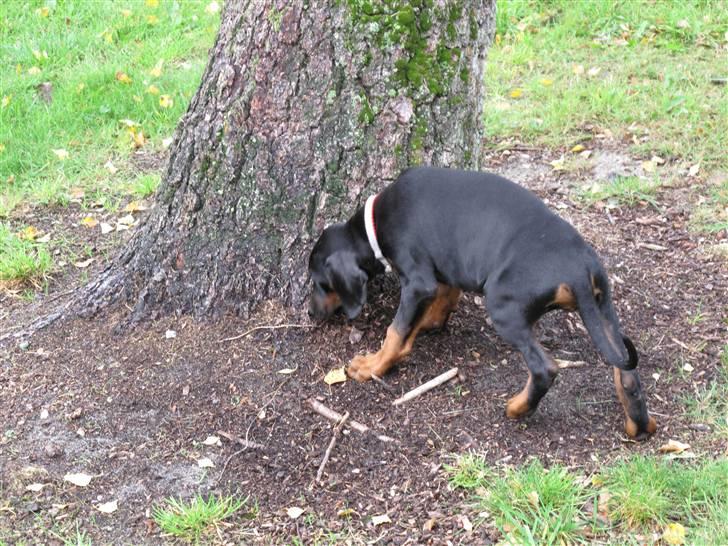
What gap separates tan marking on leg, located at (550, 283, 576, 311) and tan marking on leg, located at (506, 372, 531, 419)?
35 cm

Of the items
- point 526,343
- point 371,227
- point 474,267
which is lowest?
point 526,343

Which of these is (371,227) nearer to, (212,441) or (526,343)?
(526,343)

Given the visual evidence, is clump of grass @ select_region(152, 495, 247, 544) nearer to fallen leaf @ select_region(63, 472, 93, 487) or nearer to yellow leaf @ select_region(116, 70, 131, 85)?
fallen leaf @ select_region(63, 472, 93, 487)

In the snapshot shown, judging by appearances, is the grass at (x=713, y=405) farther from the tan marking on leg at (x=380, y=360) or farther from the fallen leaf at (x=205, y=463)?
the fallen leaf at (x=205, y=463)

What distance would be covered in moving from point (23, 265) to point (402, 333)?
241cm

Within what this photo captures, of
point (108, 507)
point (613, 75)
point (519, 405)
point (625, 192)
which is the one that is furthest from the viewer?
point (613, 75)

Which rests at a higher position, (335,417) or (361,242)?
(361,242)

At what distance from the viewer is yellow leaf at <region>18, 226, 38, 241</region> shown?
5633 millimetres

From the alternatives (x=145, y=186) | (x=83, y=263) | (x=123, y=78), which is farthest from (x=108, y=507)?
(x=123, y=78)

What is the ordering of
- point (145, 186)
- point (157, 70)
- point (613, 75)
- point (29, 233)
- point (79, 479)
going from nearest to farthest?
point (79, 479), point (29, 233), point (145, 186), point (613, 75), point (157, 70)

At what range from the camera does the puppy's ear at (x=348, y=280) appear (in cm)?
410

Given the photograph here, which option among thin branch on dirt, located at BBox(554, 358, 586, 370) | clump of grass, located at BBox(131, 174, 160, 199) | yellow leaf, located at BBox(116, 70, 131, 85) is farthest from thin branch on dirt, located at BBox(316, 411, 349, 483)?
yellow leaf, located at BBox(116, 70, 131, 85)

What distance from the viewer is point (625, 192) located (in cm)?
583

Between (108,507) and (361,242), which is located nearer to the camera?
(108,507)
